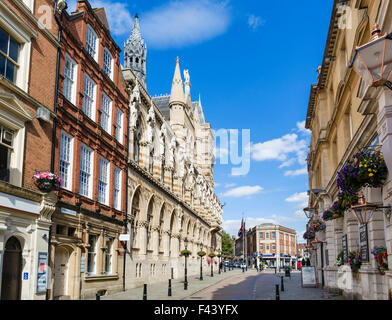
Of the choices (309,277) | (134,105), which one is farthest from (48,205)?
(309,277)

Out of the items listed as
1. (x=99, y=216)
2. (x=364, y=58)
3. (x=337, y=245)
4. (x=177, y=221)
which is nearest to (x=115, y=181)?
(x=99, y=216)

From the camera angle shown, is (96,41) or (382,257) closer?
(382,257)

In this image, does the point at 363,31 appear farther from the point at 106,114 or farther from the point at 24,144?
the point at 106,114

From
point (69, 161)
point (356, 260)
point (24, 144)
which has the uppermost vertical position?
point (69, 161)

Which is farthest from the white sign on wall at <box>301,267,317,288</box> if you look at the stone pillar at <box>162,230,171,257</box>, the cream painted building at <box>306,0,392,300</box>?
the stone pillar at <box>162,230,171,257</box>

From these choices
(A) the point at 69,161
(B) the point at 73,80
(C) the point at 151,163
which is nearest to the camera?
(A) the point at 69,161

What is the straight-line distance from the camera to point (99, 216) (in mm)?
22156

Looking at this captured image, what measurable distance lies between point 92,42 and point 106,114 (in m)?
4.36

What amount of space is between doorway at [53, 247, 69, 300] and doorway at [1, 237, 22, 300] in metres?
3.34

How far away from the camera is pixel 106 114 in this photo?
24.4m

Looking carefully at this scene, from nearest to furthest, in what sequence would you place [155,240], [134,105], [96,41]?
[96,41] < [134,105] < [155,240]

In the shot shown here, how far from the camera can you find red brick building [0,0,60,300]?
14.1 m

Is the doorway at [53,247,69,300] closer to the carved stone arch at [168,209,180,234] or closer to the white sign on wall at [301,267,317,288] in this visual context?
the white sign on wall at [301,267,317,288]
